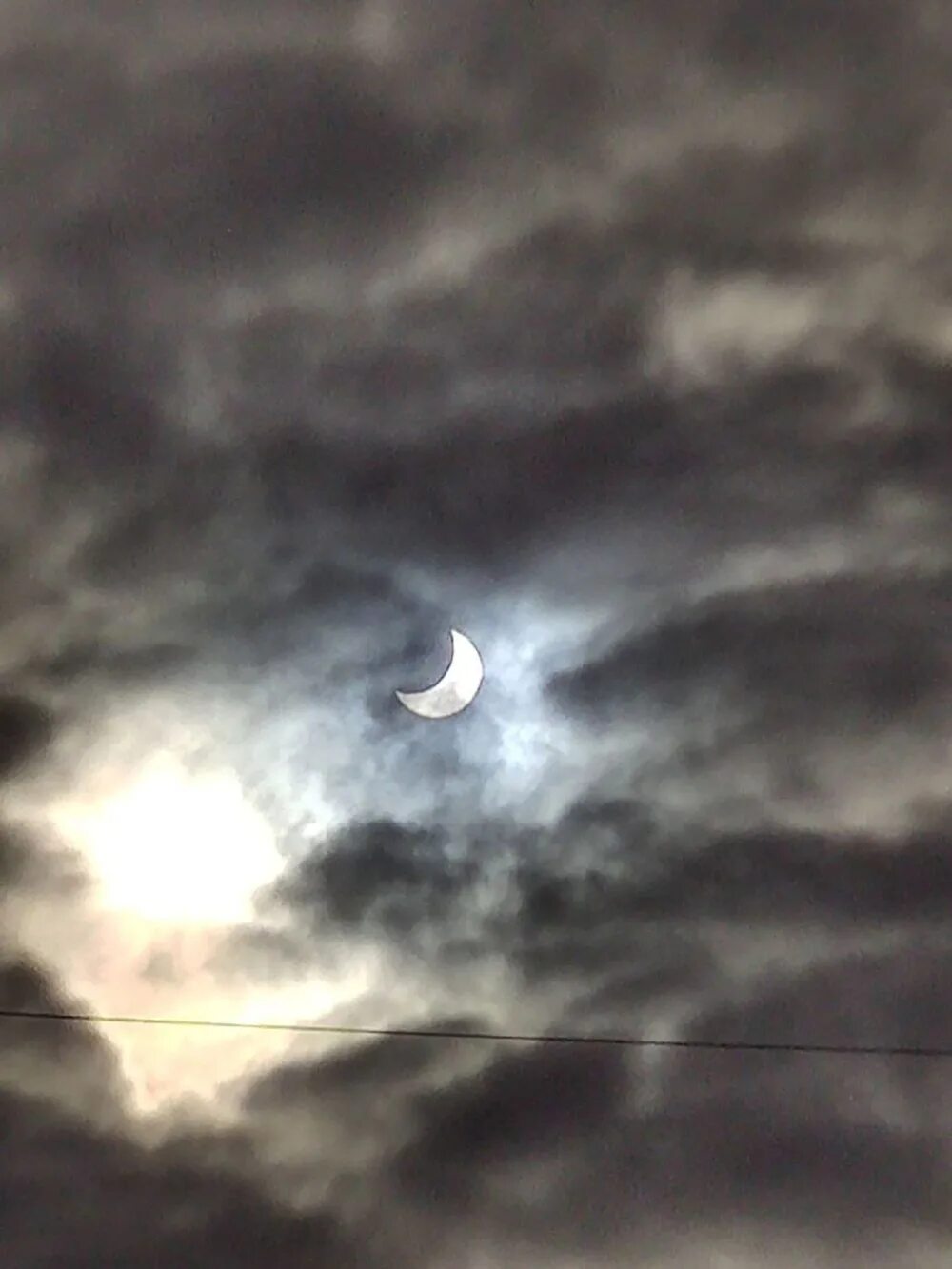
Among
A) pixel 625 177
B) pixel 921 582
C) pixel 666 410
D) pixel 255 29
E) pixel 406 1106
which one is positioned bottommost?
pixel 406 1106

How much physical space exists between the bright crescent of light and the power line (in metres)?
1.58

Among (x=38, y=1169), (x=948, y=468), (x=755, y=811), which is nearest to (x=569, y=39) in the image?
(x=948, y=468)

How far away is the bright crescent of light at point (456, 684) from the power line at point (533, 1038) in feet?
5.19

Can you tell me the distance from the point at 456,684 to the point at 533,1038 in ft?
5.72

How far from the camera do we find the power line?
569 cm

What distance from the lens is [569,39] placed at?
13.5 feet

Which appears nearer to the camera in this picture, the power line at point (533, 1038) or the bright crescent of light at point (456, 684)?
the bright crescent of light at point (456, 684)

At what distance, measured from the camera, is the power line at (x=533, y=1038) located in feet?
18.7

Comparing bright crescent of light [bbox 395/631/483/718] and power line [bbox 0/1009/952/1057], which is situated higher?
bright crescent of light [bbox 395/631/483/718]

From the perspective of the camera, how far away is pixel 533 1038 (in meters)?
5.73

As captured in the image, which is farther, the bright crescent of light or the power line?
the power line

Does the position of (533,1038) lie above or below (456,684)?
below

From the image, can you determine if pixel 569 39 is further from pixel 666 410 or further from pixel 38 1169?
pixel 38 1169

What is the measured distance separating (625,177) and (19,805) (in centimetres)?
345
